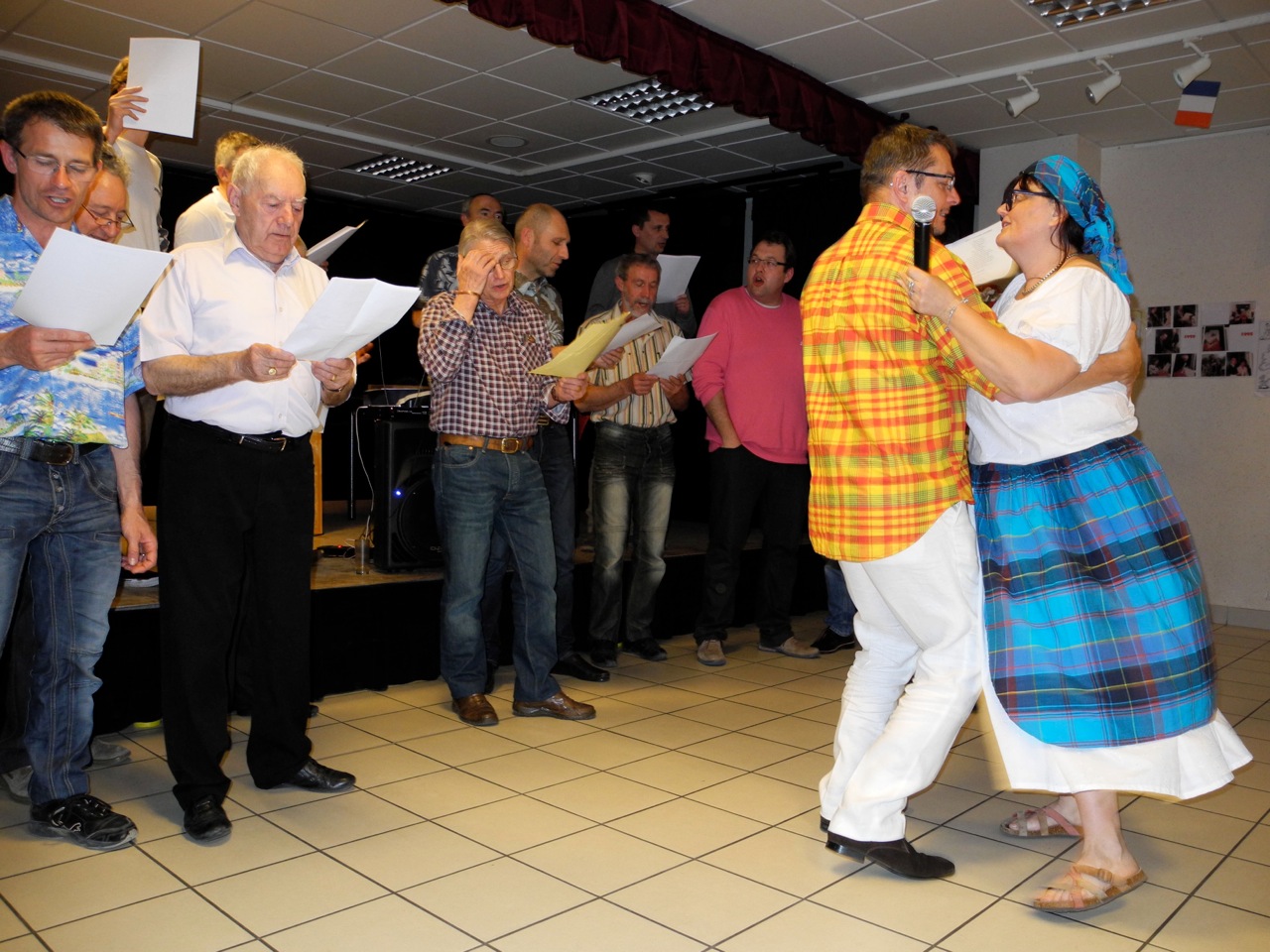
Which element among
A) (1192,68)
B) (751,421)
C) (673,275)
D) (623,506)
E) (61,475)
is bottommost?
(623,506)

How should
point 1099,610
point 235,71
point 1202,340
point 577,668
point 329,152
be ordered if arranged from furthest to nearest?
point 329,152 < point 1202,340 < point 235,71 < point 577,668 < point 1099,610

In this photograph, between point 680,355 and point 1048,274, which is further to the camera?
point 680,355

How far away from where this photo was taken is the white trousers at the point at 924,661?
75.9 inches

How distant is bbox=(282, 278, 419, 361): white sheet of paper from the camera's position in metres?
1.94

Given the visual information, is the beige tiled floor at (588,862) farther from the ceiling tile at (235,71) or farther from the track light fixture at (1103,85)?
the ceiling tile at (235,71)

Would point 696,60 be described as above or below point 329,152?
below

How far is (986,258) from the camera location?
88.7 inches

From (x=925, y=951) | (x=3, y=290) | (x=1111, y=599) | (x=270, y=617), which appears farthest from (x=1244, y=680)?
(x=3, y=290)

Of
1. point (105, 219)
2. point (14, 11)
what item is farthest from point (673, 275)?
point (14, 11)

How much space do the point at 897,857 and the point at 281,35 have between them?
439 cm

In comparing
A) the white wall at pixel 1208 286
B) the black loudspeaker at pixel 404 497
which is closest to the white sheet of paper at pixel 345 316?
the black loudspeaker at pixel 404 497

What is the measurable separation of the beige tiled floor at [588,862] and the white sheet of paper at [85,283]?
110 centimetres

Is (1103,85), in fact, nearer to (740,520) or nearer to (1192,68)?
(1192,68)

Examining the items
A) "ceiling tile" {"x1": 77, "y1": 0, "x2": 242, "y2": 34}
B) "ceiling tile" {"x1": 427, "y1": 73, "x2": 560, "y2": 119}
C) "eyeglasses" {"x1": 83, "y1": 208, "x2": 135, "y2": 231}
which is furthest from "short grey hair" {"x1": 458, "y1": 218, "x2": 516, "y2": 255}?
"ceiling tile" {"x1": 427, "y1": 73, "x2": 560, "y2": 119}
